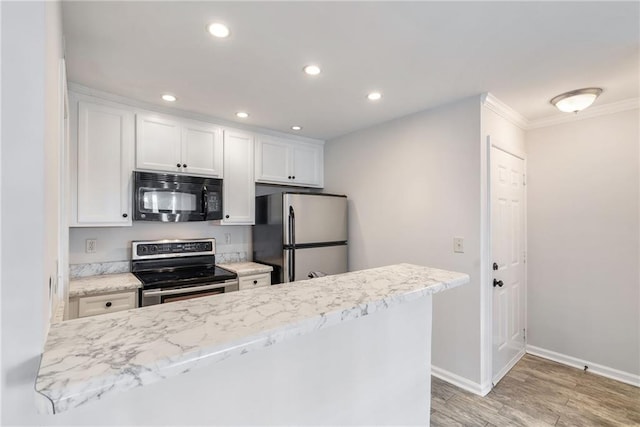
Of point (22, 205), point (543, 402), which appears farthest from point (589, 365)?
point (22, 205)

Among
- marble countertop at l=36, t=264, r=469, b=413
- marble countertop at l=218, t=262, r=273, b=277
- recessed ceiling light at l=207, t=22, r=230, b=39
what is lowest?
marble countertop at l=218, t=262, r=273, b=277

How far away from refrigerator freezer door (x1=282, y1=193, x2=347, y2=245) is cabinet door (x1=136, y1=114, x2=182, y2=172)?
112 cm

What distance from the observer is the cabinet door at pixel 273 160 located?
134 inches

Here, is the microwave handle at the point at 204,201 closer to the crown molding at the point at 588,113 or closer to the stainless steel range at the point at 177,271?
the stainless steel range at the point at 177,271

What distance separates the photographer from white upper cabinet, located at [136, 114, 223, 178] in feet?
8.77

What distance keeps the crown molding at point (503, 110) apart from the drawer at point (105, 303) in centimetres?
324

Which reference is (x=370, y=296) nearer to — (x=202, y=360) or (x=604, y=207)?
(x=202, y=360)

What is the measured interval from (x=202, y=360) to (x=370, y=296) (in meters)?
0.55

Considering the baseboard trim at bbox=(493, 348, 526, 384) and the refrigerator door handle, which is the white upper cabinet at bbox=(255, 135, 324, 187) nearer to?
the refrigerator door handle

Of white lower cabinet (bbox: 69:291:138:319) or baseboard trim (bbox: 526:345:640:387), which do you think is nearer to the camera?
white lower cabinet (bbox: 69:291:138:319)

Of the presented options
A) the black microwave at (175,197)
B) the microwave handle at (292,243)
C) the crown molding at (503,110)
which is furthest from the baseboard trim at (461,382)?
the black microwave at (175,197)

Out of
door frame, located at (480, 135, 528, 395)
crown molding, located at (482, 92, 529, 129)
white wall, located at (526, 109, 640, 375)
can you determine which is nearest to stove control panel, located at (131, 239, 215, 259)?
door frame, located at (480, 135, 528, 395)

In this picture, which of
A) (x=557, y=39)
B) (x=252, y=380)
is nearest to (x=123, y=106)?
(x=252, y=380)

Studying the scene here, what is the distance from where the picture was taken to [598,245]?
109 inches
